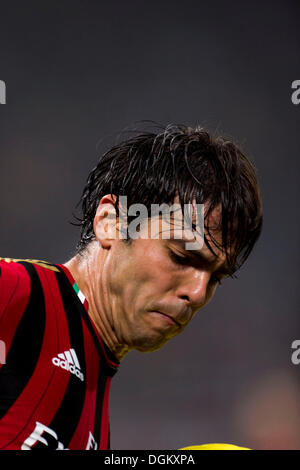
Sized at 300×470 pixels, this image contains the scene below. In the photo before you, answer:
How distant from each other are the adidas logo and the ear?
221 millimetres

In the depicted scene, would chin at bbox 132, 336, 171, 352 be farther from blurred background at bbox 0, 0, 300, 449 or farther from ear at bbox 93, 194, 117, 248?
blurred background at bbox 0, 0, 300, 449

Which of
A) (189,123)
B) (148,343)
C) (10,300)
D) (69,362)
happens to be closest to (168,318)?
(148,343)

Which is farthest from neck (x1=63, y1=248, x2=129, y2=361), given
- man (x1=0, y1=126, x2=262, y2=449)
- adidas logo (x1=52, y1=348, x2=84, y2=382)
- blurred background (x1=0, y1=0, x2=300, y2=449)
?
blurred background (x1=0, y1=0, x2=300, y2=449)

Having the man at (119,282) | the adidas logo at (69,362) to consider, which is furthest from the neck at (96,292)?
the adidas logo at (69,362)

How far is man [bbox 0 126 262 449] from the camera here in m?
0.83

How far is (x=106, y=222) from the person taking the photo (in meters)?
1.04

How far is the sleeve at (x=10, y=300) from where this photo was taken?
794 mm

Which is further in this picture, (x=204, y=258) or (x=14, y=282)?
(x=204, y=258)

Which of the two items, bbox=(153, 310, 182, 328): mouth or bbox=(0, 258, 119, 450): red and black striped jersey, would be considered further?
bbox=(153, 310, 182, 328): mouth

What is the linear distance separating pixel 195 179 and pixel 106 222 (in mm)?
189

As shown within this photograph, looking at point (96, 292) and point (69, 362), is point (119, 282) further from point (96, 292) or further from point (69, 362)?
point (69, 362)

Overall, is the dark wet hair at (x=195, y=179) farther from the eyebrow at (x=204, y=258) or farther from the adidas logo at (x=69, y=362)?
the adidas logo at (x=69, y=362)

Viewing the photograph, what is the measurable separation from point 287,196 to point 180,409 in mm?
1525
